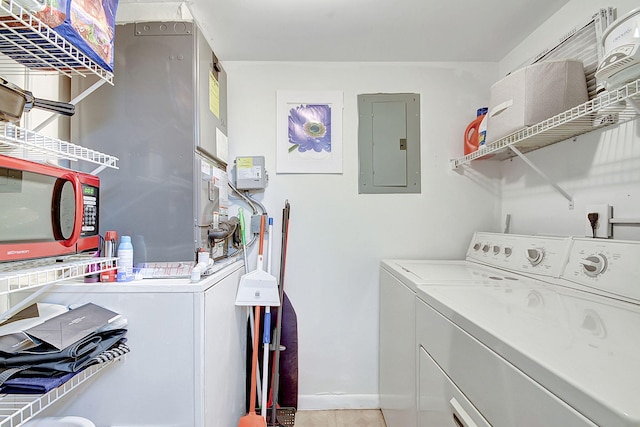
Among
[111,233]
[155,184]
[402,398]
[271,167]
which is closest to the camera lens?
[111,233]

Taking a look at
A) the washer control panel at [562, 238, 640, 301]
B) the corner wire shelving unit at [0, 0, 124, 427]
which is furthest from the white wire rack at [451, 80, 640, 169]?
the corner wire shelving unit at [0, 0, 124, 427]

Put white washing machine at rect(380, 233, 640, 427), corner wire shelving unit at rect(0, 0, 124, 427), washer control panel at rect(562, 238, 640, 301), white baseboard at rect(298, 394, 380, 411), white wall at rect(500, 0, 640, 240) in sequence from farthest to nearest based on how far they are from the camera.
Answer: white baseboard at rect(298, 394, 380, 411) → white wall at rect(500, 0, 640, 240) → washer control panel at rect(562, 238, 640, 301) → corner wire shelving unit at rect(0, 0, 124, 427) → white washing machine at rect(380, 233, 640, 427)

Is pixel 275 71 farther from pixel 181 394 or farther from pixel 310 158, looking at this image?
pixel 181 394

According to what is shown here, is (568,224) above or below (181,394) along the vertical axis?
above

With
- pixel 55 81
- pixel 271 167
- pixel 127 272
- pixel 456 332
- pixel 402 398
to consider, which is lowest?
pixel 402 398

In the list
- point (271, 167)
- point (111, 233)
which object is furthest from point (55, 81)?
point (271, 167)

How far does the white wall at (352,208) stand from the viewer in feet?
6.71

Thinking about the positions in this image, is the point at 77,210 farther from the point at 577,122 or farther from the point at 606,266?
the point at 577,122

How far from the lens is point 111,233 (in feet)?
3.94

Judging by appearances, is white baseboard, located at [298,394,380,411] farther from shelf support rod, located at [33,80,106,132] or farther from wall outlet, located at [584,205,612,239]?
shelf support rod, located at [33,80,106,132]

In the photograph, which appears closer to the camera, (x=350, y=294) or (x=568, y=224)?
(x=568, y=224)

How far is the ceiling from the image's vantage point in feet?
5.01

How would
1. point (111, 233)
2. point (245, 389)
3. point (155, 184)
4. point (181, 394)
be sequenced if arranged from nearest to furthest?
1. point (181, 394)
2. point (111, 233)
3. point (155, 184)
4. point (245, 389)

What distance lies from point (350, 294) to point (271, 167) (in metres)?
1.02
